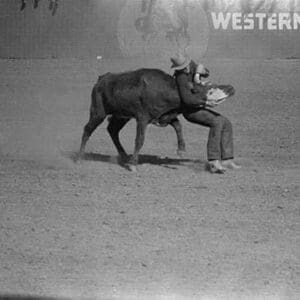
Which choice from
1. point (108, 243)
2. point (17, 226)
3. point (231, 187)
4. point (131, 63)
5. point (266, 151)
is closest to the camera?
point (108, 243)

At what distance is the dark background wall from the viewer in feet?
75.0

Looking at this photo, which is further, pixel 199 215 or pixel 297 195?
pixel 297 195

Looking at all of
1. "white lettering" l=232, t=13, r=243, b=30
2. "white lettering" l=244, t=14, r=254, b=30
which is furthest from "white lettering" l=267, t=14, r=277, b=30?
"white lettering" l=232, t=13, r=243, b=30

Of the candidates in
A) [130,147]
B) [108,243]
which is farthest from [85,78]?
[108,243]

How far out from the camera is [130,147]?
15070mm

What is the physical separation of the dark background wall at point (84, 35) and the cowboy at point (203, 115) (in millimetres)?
10015

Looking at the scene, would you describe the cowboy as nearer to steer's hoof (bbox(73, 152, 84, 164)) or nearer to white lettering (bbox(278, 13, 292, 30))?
steer's hoof (bbox(73, 152, 84, 164))

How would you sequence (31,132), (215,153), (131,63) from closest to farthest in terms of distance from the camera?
1. (215,153)
2. (31,132)
3. (131,63)

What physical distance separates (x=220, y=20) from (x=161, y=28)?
1267 millimetres

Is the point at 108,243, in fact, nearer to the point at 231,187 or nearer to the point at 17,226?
the point at 17,226

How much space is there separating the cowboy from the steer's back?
15cm

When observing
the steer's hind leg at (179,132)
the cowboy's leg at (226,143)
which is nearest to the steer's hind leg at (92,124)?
the steer's hind leg at (179,132)

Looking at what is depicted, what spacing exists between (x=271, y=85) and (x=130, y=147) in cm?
643

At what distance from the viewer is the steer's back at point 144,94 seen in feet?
41.7
